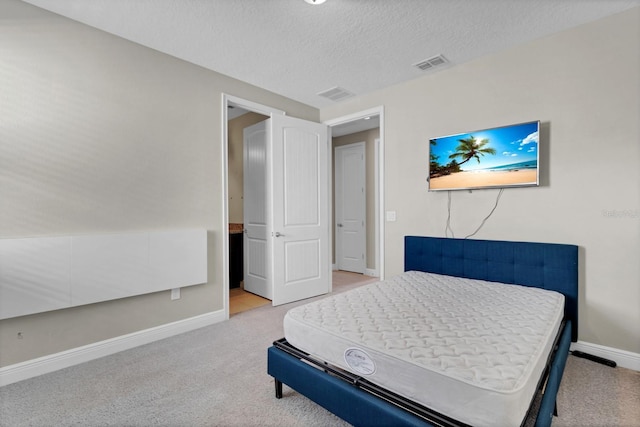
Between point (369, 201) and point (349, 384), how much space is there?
4229mm

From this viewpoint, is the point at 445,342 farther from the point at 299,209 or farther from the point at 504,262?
the point at 299,209

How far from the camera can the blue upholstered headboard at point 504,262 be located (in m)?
2.42

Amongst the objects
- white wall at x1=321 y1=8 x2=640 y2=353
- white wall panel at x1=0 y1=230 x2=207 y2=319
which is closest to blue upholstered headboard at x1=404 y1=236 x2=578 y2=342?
white wall at x1=321 y1=8 x2=640 y2=353

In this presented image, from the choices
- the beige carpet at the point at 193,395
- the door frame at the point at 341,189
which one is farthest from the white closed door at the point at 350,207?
the beige carpet at the point at 193,395

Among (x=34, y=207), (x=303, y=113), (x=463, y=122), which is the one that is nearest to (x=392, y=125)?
(x=463, y=122)

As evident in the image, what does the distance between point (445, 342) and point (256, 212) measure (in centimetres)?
317

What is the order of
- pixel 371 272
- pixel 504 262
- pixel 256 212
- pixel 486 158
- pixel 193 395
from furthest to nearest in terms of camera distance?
pixel 371 272, pixel 256 212, pixel 486 158, pixel 504 262, pixel 193 395

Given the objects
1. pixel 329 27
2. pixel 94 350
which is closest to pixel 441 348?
pixel 329 27

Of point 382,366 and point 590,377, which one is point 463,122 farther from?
point 382,366

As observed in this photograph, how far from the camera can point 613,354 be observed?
2305mm

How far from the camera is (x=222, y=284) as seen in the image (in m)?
3.30

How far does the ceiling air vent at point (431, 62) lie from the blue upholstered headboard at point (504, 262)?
176cm

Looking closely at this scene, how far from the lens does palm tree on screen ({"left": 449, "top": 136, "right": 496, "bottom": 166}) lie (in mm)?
2846

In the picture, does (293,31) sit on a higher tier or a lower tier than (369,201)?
higher
